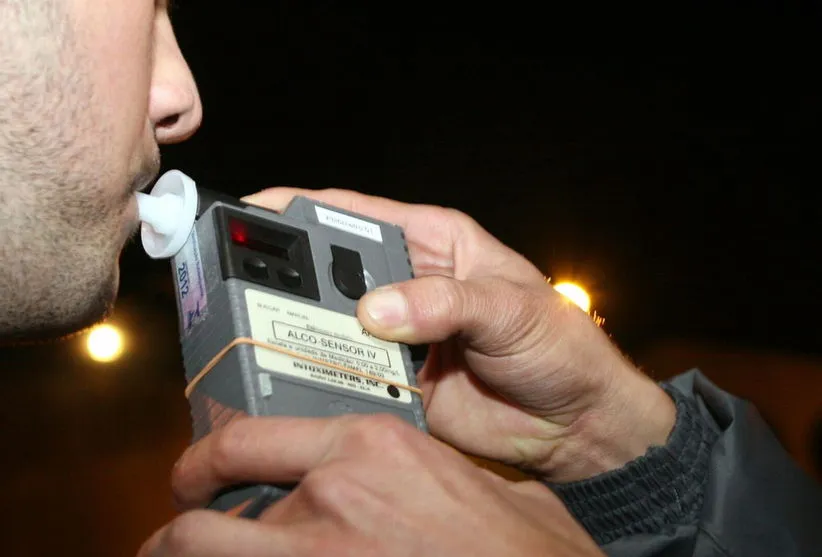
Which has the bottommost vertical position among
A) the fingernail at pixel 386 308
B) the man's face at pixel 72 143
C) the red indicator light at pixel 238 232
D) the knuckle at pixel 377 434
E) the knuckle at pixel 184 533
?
the knuckle at pixel 184 533

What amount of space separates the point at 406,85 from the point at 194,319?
1.36 meters

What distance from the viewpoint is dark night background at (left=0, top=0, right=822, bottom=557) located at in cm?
188

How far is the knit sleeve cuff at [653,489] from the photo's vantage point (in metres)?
0.98

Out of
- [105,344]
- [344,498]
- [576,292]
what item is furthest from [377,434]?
[105,344]

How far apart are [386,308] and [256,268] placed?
0.13 meters

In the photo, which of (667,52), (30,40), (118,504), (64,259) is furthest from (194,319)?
(118,504)

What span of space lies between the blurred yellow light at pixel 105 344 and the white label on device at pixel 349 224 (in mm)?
2068

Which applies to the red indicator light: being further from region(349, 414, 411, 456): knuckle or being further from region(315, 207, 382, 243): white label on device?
region(349, 414, 411, 456): knuckle

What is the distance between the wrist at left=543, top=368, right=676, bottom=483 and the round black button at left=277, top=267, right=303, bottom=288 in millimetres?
458

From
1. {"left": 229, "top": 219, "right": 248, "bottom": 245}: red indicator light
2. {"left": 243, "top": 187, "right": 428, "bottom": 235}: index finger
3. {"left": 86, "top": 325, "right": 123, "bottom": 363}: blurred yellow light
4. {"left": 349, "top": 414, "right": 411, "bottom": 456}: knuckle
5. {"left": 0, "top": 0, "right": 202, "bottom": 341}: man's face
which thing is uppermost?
{"left": 86, "top": 325, "right": 123, "bottom": 363}: blurred yellow light

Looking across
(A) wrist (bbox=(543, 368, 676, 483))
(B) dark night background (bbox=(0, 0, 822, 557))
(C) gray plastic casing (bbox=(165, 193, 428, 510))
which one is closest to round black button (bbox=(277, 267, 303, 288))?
(C) gray plastic casing (bbox=(165, 193, 428, 510))

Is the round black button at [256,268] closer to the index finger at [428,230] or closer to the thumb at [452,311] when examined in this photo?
the thumb at [452,311]

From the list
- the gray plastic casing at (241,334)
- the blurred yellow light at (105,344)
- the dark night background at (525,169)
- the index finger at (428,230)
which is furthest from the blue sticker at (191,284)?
the blurred yellow light at (105,344)

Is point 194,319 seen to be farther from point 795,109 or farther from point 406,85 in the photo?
point 795,109
